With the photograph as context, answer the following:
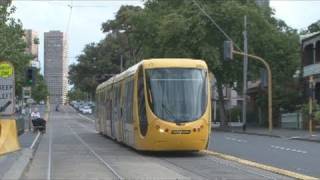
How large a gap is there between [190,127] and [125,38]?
85.5m

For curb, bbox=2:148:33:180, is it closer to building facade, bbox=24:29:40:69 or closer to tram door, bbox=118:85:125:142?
tram door, bbox=118:85:125:142

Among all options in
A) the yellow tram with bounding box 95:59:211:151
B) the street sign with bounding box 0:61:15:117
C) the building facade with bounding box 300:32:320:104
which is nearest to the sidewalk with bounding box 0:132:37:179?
the street sign with bounding box 0:61:15:117

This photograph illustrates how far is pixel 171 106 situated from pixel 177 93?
1.72ft

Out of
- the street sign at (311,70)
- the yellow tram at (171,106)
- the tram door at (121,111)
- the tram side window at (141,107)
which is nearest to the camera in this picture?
the yellow tram at (171,106)

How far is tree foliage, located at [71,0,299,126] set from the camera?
189 ft

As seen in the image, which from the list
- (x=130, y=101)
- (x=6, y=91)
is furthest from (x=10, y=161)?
(x=130, y=101)

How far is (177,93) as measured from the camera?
24.2 meters

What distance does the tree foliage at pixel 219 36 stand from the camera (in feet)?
189

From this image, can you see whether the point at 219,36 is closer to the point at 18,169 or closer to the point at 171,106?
the point at 171,106

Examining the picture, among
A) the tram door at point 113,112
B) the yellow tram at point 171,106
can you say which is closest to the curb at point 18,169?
the yellow tram at point 171,106

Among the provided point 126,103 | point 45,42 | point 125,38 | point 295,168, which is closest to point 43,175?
point 295,168

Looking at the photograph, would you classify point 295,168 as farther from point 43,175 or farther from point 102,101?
point 102,101

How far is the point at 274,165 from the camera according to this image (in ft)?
69.7

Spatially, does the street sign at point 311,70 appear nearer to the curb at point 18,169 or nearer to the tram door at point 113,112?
the tram door at point 113,112
